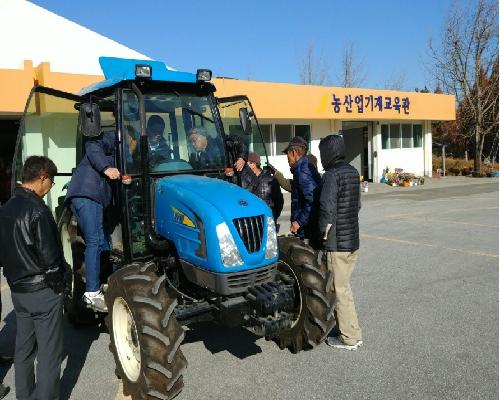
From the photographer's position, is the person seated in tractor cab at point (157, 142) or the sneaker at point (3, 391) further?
the person seated in tractor cab at point (157, 142)

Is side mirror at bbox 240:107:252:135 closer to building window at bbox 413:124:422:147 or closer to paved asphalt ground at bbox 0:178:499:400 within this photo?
paved asphalt ground at bbox 0:178:499:400

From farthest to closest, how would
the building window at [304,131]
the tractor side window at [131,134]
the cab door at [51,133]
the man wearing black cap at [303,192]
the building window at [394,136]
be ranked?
the building window at [394,136]
the building window at [304,131]
the man wearing black cap at [303,192]
the cab door at [51,133]
the tractor side window at [131,134]

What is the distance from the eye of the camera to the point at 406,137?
26.7 metres

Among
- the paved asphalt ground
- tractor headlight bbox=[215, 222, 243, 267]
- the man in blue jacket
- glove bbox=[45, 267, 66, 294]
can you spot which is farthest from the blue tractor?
glove bbox=[45, 267, 66, 294]

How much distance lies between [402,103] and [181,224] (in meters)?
22.8

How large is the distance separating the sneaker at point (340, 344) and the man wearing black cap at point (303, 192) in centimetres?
110

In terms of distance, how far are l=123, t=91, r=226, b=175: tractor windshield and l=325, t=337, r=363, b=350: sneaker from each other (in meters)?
2.13

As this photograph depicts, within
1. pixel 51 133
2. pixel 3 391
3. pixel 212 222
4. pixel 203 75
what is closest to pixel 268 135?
pixel 51 133

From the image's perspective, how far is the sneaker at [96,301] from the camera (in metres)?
4.43

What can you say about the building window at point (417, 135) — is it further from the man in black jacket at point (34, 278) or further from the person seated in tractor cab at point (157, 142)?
the man in black jacket at point (34, 278)

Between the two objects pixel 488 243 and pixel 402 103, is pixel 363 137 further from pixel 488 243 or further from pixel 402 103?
pixel 488 243

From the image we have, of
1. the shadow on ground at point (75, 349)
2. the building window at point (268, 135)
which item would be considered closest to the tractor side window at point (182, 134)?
the shadow on ground at point (75, 349)

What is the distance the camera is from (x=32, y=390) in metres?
3.54

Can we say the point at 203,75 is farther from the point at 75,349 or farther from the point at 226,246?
the point at 75,349
